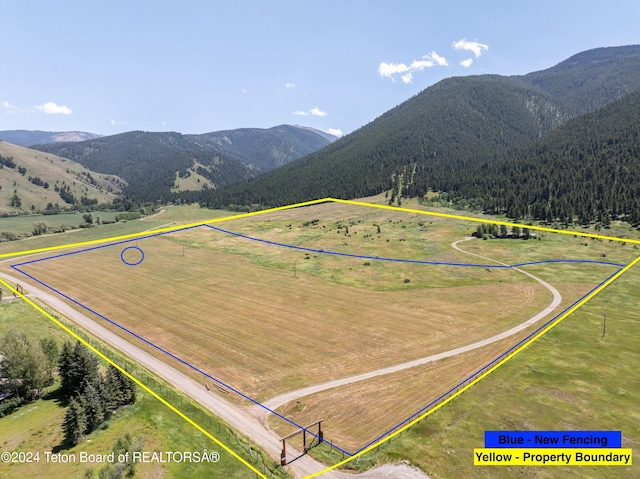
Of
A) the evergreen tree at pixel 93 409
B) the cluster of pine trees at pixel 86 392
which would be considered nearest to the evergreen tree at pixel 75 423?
the cluster of pine trees at pixel 86 392

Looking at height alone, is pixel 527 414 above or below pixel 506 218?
below

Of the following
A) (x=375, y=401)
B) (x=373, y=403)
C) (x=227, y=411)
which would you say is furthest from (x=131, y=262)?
(x=373, y=403)

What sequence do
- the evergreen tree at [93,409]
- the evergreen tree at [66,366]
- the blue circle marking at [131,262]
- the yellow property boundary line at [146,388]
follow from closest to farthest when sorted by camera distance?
the yellow property boundary line at [146,388]
the evergreen tree at [93,409]
the evergreen tree at [66,366]
the blue circle marking at [131,262]

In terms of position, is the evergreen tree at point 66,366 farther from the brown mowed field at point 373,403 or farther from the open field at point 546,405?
the open field at point 546,405

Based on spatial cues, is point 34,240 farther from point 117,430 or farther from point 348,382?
point 348,382

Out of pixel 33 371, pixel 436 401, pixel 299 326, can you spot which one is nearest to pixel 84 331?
pixel 33 371

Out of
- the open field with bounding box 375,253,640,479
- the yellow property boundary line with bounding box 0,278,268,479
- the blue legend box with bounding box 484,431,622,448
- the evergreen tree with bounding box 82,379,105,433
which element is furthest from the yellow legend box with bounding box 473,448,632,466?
the evergreen tree with bounding box 82,379,105,433

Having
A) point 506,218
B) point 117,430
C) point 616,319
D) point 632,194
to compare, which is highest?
point 632,194
